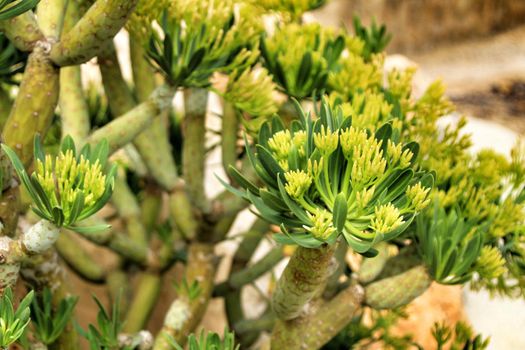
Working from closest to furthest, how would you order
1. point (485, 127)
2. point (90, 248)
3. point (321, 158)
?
point (321, 158) < point (90, 248) < point (485, 127)

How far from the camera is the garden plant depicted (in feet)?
1.82

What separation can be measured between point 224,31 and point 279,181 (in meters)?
0.27

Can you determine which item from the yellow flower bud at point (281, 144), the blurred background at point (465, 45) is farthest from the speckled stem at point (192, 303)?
the blurred background at point (465, 45)

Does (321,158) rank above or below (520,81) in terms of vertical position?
above

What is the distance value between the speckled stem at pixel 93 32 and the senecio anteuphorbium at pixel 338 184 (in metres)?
0.17

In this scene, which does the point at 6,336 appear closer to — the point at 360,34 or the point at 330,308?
the point at 330,308

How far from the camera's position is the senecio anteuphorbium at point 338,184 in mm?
533

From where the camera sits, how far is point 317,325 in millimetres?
744

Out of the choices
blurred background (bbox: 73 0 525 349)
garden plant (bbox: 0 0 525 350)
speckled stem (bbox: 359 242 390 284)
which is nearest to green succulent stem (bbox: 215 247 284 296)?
garden plant (bbox: 0 0 525 350)

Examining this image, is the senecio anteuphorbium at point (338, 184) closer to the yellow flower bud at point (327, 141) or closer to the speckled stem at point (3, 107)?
the yellow flower bud at point (327, 141)

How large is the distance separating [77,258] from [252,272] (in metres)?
0.24

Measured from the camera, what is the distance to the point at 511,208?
2.44ft

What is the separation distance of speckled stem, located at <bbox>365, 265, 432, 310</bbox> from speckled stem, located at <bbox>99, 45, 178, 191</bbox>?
326 millimetres

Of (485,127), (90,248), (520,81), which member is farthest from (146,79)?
(520,81)
